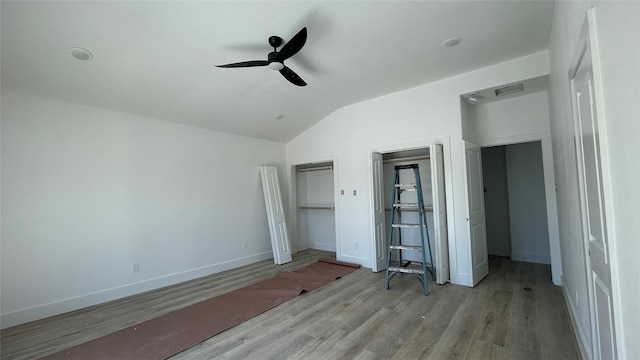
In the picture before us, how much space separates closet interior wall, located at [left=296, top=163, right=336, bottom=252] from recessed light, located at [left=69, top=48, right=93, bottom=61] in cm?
429

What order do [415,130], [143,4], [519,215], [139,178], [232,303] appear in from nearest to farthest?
1. [143,4]
2. [232,303]
3. [139,178]
4. [415,130]
5. [519,215]

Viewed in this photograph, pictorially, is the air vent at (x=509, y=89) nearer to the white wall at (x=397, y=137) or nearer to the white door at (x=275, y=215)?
the white wall at (x=397, y=137)

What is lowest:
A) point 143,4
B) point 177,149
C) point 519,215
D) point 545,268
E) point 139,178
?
point 545,268

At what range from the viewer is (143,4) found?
88.5 inches

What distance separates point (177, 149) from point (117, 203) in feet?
3.83

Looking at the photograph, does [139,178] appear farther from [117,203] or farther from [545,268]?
[545,268]

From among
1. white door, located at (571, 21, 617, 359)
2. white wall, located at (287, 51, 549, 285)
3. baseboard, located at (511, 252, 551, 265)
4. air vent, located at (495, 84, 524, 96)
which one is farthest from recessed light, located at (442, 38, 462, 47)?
baseboard, located at (511, 252, 551, 265)

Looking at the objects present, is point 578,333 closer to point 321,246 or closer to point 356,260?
point 356,260

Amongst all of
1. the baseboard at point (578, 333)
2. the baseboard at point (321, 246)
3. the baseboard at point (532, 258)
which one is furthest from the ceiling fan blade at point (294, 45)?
the baseboard at point (532, 258)

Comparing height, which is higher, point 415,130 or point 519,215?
point 415,130

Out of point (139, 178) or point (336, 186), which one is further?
point (336, 186)

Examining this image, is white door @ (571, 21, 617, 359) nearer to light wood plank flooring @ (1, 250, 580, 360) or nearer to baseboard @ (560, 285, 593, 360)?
baseboard @ (560, 285, 593, 360)

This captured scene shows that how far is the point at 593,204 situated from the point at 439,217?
233 cm

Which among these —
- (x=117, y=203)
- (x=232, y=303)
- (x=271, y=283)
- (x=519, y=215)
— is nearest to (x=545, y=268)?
(x=519, y=215)
